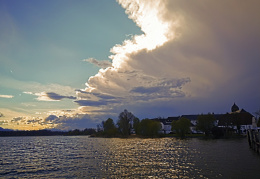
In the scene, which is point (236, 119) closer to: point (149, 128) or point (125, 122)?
point (149, 128)

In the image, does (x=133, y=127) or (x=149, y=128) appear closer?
(x=149, y=128)

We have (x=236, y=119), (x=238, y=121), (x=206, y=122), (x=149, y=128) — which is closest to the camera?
(x=206, y=122)

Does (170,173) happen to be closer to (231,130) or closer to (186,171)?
(186,171)

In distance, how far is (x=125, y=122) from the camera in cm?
18225

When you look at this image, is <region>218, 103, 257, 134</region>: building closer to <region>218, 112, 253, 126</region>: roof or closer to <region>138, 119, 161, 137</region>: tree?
<region>218, 112, 253, 126</region>: roof

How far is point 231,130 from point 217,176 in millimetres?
126468

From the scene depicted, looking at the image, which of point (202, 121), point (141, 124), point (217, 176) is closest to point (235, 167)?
point (217, 176)

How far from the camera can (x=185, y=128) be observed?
13362cm

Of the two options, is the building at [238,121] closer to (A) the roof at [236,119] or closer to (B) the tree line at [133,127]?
(A) the roof at [236,119]

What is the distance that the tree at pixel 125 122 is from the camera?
182m

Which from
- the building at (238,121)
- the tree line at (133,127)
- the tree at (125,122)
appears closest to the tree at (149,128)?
the tree line at (133,127)

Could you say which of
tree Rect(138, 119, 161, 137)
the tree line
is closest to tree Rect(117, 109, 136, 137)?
the tree line

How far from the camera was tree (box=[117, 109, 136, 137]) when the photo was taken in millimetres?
182125

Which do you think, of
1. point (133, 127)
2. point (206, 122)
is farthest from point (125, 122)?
point (206, 122)
